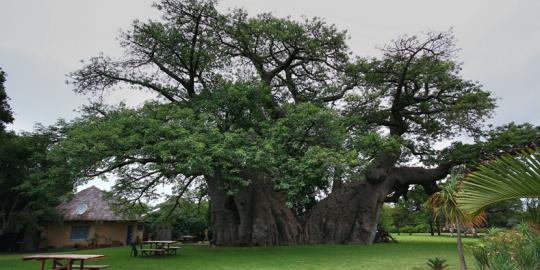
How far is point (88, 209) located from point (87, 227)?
1269mm

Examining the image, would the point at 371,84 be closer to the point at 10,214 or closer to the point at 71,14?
the point at 71,14

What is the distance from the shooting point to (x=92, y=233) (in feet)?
81.7

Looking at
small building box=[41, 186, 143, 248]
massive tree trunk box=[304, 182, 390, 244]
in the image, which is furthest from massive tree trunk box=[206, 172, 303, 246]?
small building box=[41, 186, 143, 248]

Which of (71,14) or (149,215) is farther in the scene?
(149,215)

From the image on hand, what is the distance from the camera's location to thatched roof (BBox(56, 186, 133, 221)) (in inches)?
963

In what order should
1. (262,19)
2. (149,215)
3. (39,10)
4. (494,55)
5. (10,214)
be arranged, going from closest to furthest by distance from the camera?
(39,10) < (494,55) < (262,19) < (10,214) < (149,215)

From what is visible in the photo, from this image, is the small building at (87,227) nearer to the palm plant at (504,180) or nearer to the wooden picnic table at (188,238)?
the wooden picnic table at (188,238)

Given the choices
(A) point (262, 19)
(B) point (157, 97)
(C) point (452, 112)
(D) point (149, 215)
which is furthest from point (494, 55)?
(D) point (149, 215)

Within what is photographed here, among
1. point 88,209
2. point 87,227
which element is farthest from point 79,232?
point 88,209

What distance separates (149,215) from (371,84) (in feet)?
47.1

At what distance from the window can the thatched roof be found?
793mm

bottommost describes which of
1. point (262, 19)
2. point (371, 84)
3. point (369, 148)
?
point (369, 148)

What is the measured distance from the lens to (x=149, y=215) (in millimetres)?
21062

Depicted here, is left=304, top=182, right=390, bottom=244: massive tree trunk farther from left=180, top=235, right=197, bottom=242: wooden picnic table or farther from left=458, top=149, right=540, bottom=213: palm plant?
left=458, top=149, right=540, bottom=213: palm plant
